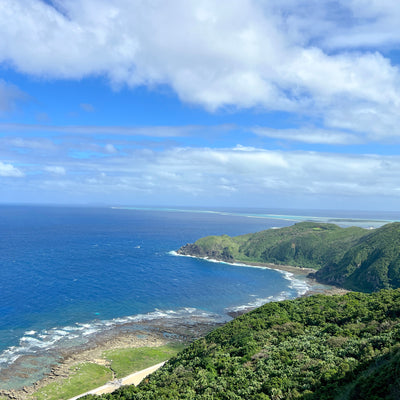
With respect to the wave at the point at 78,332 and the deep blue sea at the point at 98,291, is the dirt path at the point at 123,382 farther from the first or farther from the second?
the wave at the point at 78,332

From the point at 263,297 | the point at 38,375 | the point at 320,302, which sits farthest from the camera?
the point at 263,297

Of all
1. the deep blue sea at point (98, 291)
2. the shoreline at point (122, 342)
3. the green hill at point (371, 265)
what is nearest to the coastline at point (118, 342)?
the shoreline at point (122, 342)

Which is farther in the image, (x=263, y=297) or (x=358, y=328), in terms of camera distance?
(x=263, y=297)

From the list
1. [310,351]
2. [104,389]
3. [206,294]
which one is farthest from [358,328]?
[206,294]

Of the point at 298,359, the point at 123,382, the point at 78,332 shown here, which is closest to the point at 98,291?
the point at 78,332

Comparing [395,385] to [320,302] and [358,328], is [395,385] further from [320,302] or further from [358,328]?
[320,302]

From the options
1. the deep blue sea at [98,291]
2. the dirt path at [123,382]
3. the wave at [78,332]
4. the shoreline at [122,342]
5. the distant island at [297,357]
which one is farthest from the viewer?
the deep blue sea at [98,291]
